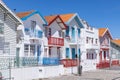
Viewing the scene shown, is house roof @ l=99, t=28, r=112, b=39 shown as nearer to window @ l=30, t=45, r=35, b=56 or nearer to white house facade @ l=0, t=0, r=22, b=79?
window @ l=30, t=45, r=35, b=56

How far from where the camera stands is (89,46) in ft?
163

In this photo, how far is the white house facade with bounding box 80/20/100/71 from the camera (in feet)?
154

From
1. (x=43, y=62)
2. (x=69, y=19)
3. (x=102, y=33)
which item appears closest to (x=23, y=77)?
(x=43, y=62)

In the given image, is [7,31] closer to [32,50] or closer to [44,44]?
[32,50]

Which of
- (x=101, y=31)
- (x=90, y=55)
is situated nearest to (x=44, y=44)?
(x=90, y=55)

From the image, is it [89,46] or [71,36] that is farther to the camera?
[89,46]

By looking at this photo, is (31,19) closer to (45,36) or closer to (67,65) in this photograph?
(45,36)

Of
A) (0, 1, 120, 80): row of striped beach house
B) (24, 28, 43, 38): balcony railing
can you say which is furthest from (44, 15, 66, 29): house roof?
(24, 28, 43, 38): balcony railing

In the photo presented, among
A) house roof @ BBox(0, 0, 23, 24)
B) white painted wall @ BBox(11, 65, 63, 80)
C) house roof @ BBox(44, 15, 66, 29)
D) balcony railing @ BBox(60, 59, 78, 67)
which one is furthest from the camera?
house roof @ BBox(44, 15, 66, 29)

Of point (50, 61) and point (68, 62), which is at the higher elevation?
point (50, 61)

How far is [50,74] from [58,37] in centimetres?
968

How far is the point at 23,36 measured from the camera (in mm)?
33219

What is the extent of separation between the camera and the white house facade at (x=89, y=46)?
46897 millimetres

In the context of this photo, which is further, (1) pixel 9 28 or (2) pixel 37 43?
(2) pixel 37 43
